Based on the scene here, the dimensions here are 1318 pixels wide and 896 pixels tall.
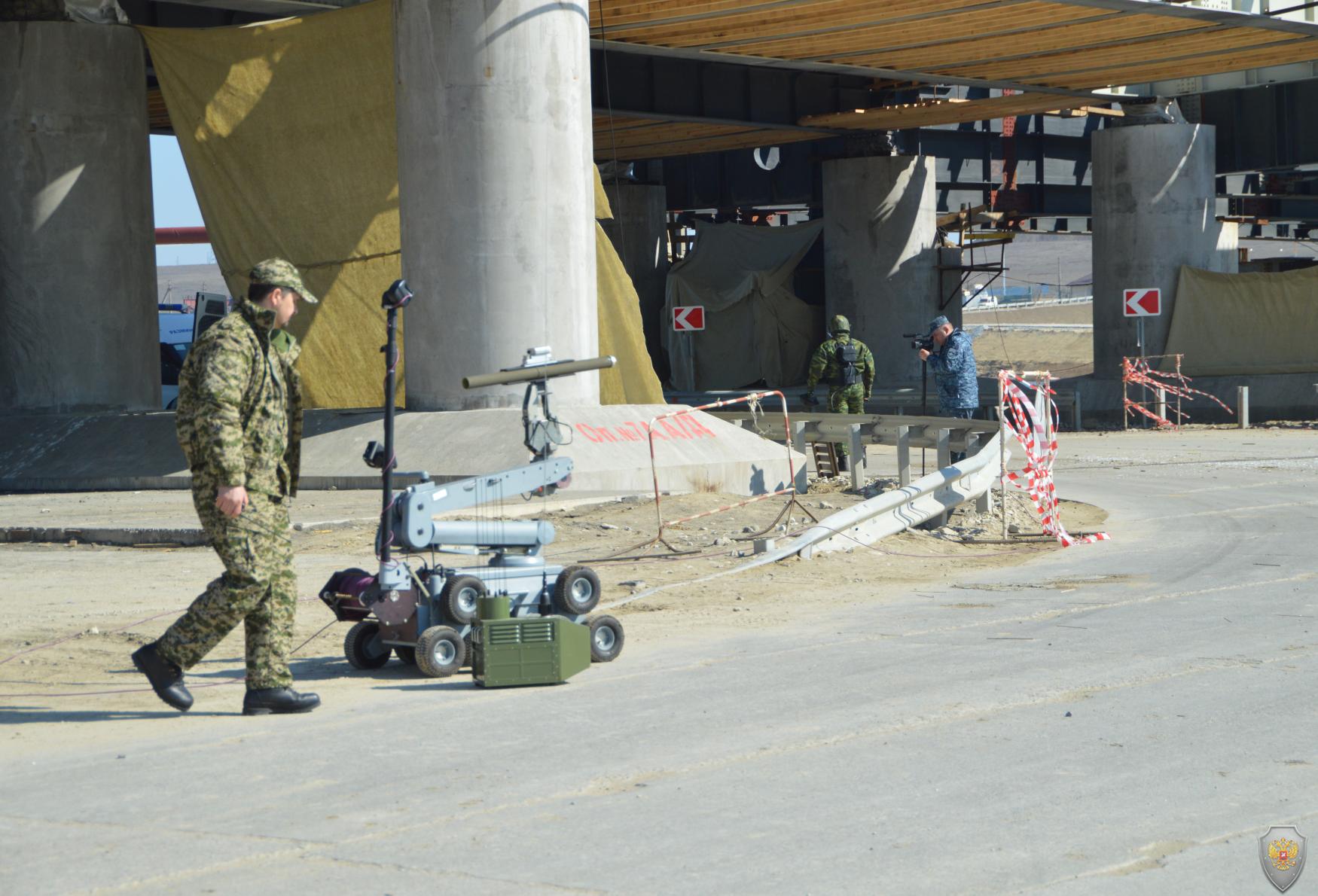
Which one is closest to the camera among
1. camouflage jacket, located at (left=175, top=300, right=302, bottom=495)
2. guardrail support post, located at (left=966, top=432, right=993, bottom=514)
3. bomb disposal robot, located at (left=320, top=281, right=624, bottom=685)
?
camouflage jacket, located at (left=175, top=300, right=302, bottom=495)

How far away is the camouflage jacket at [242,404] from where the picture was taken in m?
7.21

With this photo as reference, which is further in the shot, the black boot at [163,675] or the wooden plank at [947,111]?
the wooden plank at [947,111]

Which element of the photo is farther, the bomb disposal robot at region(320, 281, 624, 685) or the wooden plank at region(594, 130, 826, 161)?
the wooden plank at region(594, 130, 826, 161)

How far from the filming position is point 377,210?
2188cm

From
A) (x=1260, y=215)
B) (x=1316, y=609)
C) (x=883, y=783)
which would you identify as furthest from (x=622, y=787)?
(x=1260, y=215)

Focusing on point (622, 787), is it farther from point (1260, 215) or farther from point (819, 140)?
point (1260, 215)

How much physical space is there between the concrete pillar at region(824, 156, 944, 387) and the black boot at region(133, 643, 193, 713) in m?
34.2

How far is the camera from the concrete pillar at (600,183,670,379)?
1861 inches

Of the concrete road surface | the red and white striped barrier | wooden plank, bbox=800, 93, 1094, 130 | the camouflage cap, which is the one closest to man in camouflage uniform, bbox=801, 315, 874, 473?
the red and white striped barrier

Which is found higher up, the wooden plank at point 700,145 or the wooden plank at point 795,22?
the wooden plank at point 795,22

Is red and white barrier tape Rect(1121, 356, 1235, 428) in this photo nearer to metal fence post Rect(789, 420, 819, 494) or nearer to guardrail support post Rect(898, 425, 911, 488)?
metal fence post Rect(789, 420, 819, 494)

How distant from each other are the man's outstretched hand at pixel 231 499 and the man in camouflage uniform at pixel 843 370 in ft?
46.0

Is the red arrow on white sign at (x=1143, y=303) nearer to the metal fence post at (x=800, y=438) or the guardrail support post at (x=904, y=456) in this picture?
the metal fence post at (x=800, y=438)

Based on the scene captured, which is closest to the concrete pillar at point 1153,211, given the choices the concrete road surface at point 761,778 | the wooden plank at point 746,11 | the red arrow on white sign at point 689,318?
the red arrow on white sign at point 689,318
